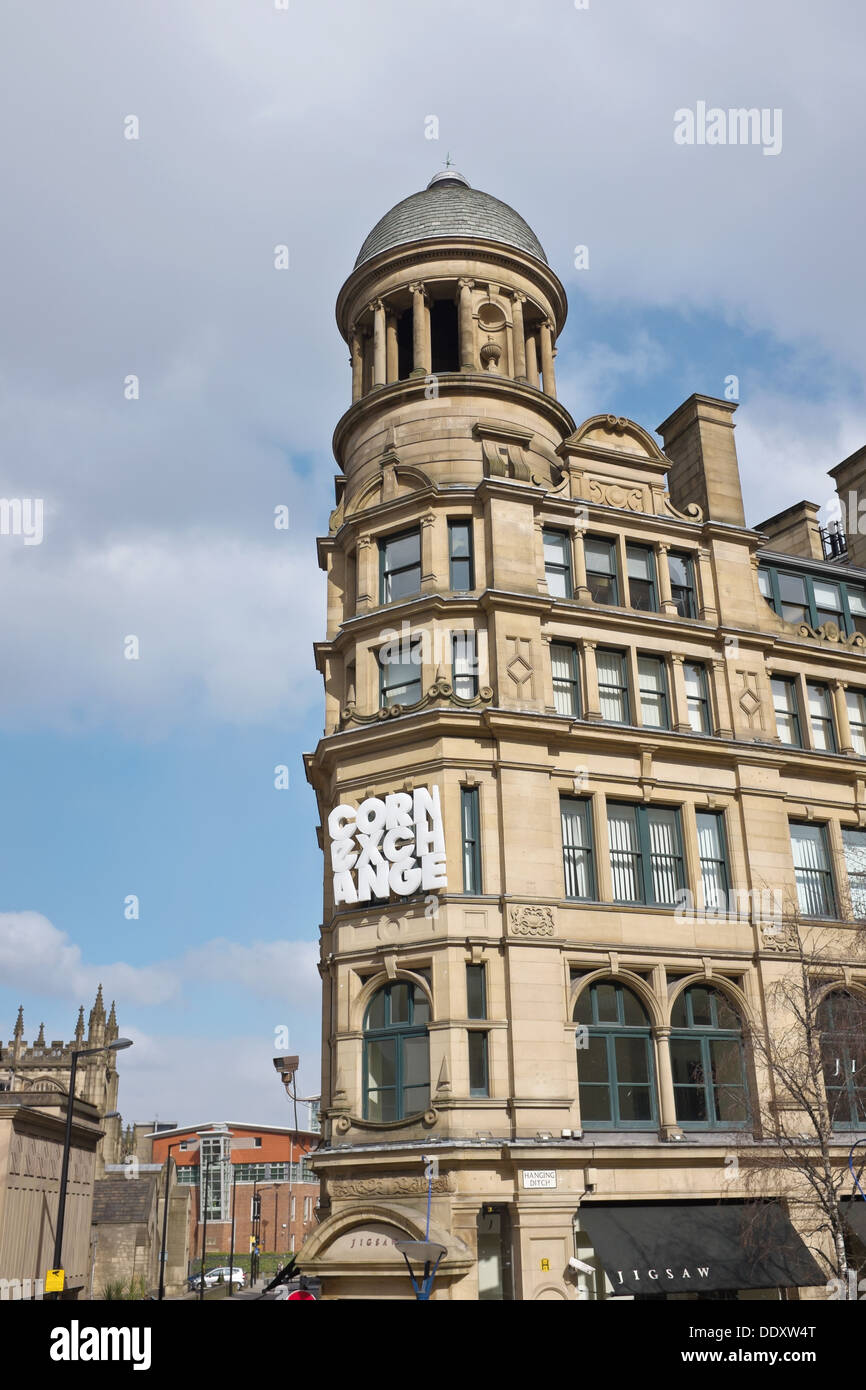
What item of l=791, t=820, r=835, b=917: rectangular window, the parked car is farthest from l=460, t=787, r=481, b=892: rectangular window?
the parked car

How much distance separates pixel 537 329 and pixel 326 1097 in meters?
25.4

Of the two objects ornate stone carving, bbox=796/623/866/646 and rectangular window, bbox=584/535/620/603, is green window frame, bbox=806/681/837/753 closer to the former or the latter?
ornate stone carving, bbox=796/623/866/646

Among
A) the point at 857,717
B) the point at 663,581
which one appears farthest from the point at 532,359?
the point at 857,717

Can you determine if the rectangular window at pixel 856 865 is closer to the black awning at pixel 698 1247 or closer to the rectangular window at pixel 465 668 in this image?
the black awning at pixel 698 1247

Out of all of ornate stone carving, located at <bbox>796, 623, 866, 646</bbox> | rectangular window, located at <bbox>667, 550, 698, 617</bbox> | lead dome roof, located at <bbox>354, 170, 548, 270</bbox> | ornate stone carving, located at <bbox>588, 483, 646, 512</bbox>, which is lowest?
ornate stone carving, located at <bbox>796, 623, 866, 646</bbox>

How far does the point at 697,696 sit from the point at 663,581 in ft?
11.7

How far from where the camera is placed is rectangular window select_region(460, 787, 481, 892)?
29.9 meters

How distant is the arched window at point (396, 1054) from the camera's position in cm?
2842

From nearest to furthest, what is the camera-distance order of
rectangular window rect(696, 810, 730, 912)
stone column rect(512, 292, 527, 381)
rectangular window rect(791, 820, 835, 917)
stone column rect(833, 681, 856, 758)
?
rectangular window rect(696, 810, 730, 912) < rectangular window rect(791, 820, 835, 917) < stone column rect(833, 681, 856, 758) < stone column rect(512, 292, 527, 381)

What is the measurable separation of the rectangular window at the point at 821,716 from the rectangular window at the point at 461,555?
11.7 metres

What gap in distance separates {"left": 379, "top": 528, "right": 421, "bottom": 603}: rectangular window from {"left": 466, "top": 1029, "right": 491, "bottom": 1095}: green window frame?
1234 centimetres

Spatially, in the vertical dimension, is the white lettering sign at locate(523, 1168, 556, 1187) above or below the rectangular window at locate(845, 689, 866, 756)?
below

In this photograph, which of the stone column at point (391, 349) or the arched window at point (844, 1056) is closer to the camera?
the arched window at point (844, 1056)

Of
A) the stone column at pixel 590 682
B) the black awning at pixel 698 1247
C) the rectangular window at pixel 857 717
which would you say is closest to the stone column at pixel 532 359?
the stone column at pixel 590 682
